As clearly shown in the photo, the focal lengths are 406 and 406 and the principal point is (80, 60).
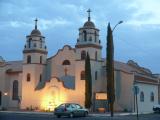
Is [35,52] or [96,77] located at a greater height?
[35,52]

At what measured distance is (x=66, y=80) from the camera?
62.8m

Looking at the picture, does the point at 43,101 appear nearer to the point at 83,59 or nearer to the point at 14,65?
the point at 83,59

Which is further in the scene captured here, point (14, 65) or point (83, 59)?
point (14, 65)

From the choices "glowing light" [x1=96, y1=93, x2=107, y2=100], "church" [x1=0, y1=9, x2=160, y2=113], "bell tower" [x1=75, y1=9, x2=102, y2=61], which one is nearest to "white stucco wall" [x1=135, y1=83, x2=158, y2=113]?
"church" [x1=0, y1=9, x2=160, y2=113]

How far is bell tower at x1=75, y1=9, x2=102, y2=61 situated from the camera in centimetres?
5884

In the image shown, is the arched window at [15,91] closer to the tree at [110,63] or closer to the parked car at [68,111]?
the parked car at [68,111]

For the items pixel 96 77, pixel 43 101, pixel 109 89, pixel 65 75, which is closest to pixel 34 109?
pixel 43 101

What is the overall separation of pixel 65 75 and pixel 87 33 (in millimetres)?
8111

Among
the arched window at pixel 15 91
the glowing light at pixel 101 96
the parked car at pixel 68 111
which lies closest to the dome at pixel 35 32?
the arched window at pixel 15 91

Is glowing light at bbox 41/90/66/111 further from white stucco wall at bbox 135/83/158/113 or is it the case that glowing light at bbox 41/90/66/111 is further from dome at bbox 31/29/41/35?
white stucco wall at bbox 135/83/158/113

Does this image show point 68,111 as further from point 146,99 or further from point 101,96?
point 146,99

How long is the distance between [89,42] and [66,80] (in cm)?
771

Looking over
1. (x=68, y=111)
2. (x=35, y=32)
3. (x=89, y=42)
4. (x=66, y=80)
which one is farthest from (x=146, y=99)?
(x=68, y=111)

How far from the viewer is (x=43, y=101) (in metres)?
62.1
